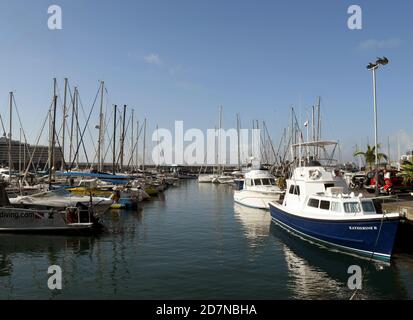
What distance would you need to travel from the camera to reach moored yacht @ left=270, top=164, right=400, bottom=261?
1656cm

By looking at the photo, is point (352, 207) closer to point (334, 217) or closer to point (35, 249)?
point (334, 217)

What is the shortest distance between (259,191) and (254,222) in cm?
899

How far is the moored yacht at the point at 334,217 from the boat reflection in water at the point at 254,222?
2.14m

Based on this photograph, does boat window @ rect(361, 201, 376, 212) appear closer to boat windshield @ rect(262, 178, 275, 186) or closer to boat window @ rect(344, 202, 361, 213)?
boat window @ rect(344, 202, 361, 213)

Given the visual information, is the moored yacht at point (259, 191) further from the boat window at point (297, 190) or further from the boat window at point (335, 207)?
the boat window at point (335, 207)

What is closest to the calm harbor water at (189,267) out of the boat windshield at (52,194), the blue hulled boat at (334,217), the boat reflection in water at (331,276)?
the boat reflection in water at (331,276)

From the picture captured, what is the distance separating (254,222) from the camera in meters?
30.8

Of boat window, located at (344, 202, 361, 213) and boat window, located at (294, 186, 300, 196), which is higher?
boat window, located at (294, 186, 300, 196)

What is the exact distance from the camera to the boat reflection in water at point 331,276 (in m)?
13.2

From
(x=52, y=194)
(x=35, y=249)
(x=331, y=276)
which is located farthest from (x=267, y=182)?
(x=35, y=249)

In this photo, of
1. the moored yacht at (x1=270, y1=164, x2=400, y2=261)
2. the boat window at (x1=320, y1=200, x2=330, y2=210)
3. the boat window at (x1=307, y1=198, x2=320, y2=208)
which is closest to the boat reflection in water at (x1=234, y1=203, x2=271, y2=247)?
the moored yacht at (x1=270, y1=164, x2=400, y2=261)

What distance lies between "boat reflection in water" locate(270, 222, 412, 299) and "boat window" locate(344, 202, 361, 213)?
2.58m
